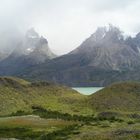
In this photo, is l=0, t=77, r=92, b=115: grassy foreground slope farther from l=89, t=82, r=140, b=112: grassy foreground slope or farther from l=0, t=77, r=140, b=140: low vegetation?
l=89, t=82, r=140, b=112: grassy foreground slope

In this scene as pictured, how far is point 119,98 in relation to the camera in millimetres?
174125

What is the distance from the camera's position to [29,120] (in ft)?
352

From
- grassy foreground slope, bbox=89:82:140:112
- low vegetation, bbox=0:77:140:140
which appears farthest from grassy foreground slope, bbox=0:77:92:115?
grassy foreground slope, bbox=89:82:140:112

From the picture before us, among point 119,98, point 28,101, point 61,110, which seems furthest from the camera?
point 28,101

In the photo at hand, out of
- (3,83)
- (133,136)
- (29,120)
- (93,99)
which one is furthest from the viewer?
(3,83)

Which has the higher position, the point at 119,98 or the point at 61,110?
the point at 119,98

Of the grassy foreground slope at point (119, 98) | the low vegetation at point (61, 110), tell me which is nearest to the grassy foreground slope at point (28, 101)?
the low vegetation at point (61, 110)

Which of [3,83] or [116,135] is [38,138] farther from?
[3,83]

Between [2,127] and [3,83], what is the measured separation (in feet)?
326

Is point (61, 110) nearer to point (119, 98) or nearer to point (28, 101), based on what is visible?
point (28, 101)

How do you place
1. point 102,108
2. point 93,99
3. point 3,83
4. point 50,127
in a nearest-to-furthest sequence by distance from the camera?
point 50,127, point 102,108, point 93,99, point 3,83

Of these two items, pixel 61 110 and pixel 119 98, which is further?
pixel 119 98

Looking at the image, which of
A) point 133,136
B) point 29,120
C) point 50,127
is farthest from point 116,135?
point 29,120

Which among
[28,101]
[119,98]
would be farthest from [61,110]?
[119,98]
